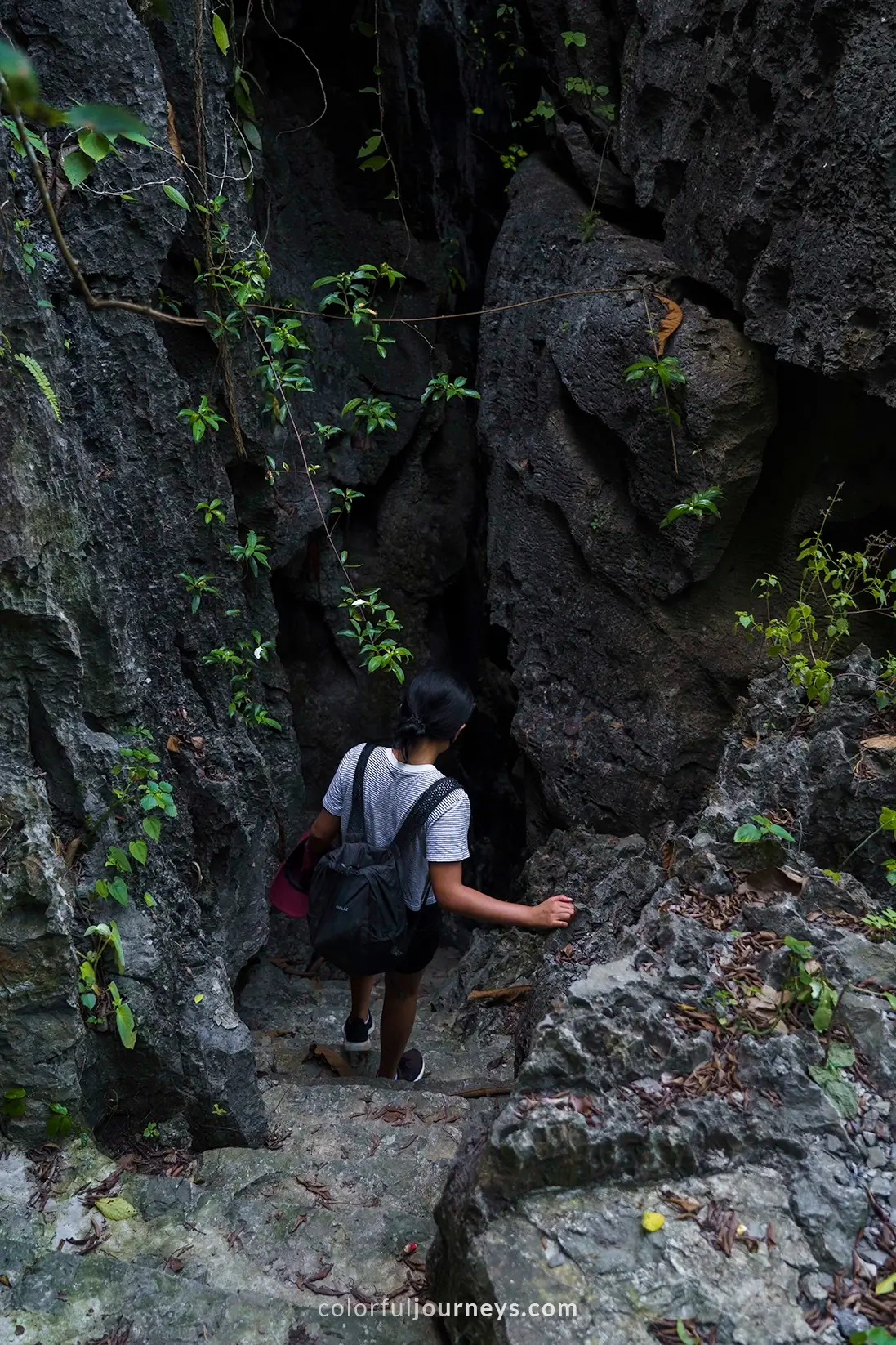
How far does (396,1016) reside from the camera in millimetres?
4211

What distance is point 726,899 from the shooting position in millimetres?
3090

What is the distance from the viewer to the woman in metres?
3.20

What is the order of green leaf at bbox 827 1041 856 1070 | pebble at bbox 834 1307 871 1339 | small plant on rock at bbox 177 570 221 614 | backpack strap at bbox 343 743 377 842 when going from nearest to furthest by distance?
pebble at bbox 834 1307 871 1339 < green leaf at bbox 827 1041 856 1070 < backpack strap at bbox 343 743 377 842 < small plant on rock at bbox 177 570 221 614

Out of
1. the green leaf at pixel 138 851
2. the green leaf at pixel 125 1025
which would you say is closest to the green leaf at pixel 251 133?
the green leaf at pixel 138 851

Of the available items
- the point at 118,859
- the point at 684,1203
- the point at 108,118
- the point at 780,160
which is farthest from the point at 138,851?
the point at 780,160

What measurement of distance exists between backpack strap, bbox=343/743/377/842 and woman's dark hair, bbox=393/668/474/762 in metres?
0.29

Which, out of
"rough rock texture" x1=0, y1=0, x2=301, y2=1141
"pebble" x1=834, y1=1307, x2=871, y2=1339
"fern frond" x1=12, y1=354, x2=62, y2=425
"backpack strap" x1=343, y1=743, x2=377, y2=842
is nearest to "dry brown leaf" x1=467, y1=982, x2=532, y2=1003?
"rough rock texture" x1=0, y1=0, x2=301, y2=1141

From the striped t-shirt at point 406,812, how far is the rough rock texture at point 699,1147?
0.74 metres

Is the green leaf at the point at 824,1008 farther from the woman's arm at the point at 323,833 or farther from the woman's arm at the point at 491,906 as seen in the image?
the woman's arm at the point at 323,833

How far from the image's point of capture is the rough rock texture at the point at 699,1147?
6.64 feet

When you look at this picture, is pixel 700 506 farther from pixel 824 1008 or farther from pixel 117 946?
pixel 117 946

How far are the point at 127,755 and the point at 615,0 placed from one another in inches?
218

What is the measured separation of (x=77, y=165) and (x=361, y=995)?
3.60 metres

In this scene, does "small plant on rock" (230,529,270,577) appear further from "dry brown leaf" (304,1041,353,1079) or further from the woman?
"dry brown leaf" (304,1041,353,1079)
